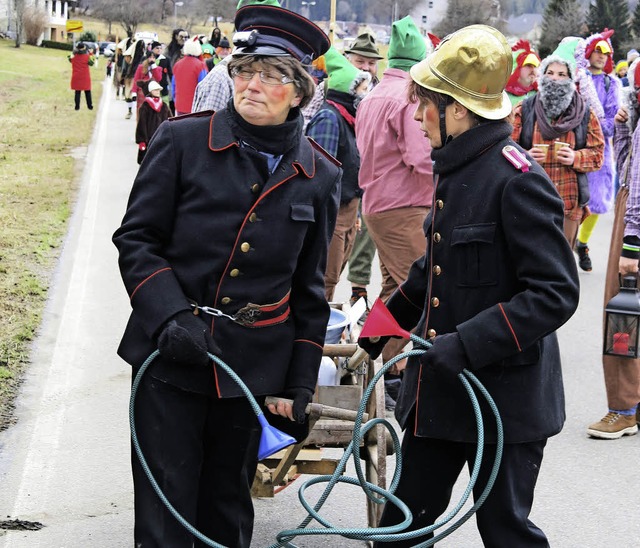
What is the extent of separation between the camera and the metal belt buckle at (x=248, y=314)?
3436 millimetres

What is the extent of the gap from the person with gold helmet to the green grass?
3.29 meters

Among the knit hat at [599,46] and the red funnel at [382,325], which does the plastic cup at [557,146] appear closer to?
the red funnel at [382,325]

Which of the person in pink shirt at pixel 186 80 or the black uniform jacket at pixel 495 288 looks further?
the person in pink shirt at pixel 186 80

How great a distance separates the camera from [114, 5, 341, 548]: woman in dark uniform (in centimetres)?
337

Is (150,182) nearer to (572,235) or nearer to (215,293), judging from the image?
(215,293)

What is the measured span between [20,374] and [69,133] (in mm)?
17178

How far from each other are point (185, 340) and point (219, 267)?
0.90 feet

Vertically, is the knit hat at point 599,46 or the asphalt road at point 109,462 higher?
the knit hat at point 599,46

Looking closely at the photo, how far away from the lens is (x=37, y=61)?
63.2 m

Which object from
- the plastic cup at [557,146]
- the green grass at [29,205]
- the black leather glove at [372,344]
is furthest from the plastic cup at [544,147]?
the black leather glove at [372,344]

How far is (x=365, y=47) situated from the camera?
27.1 feet

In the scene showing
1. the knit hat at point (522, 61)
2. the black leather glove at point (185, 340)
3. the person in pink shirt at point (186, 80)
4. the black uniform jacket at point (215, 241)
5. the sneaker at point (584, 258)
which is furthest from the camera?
the person in pink shirt at point (186, 80)

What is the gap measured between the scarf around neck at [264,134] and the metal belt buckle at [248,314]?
0.49 m

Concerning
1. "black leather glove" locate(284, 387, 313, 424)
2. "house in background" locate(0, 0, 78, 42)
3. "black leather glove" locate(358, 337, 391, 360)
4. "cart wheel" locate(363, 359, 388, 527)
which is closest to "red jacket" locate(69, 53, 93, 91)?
"cart wheel" locate(363, 359, 388, 527)
